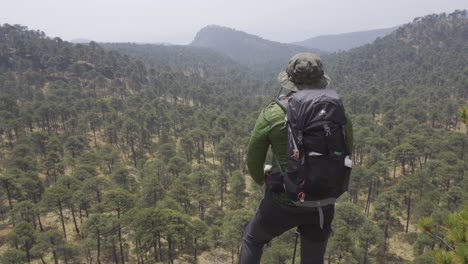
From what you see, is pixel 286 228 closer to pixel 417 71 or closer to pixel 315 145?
pixel 315 145

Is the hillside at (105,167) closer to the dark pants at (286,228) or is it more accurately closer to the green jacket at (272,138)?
the dark pants at (286,228)

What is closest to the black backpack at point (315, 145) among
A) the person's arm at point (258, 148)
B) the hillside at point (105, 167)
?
the person's arm at point (258, 148)

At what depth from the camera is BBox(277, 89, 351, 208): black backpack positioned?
11.3 ft

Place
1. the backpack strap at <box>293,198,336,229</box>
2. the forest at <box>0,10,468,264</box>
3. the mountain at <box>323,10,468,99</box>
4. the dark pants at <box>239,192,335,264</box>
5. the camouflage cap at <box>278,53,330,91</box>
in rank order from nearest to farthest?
the backpack strap at <box>293,198,336,229</box>, the camouflage cap at <box>278,53,330,91</box>, the dark pants at <box>239,192,335,264</box>, the forest at <box>0,10,468,264</box>, the mountain at <box>323,10,468,99</box>

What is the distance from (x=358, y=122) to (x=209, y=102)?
5990cm

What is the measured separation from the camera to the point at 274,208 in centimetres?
423

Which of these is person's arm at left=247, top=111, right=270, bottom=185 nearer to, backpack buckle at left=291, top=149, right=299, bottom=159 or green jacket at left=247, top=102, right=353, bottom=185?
green jacket at left=247, top=102, right=353, bottom=185

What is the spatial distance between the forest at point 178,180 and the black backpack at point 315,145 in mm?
2977

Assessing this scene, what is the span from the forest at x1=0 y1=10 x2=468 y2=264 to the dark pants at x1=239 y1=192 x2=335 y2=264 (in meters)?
2.31

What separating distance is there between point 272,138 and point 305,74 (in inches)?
38.0

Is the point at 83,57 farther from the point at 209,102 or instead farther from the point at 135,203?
the point at 135,203

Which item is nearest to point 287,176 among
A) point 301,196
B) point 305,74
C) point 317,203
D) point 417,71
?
point 301,196

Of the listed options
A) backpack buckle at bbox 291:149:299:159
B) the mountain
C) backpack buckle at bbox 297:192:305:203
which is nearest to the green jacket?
backpack buckle at bbox 291:149:299:159

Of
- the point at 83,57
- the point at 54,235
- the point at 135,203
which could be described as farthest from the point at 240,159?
the point at 83,57
